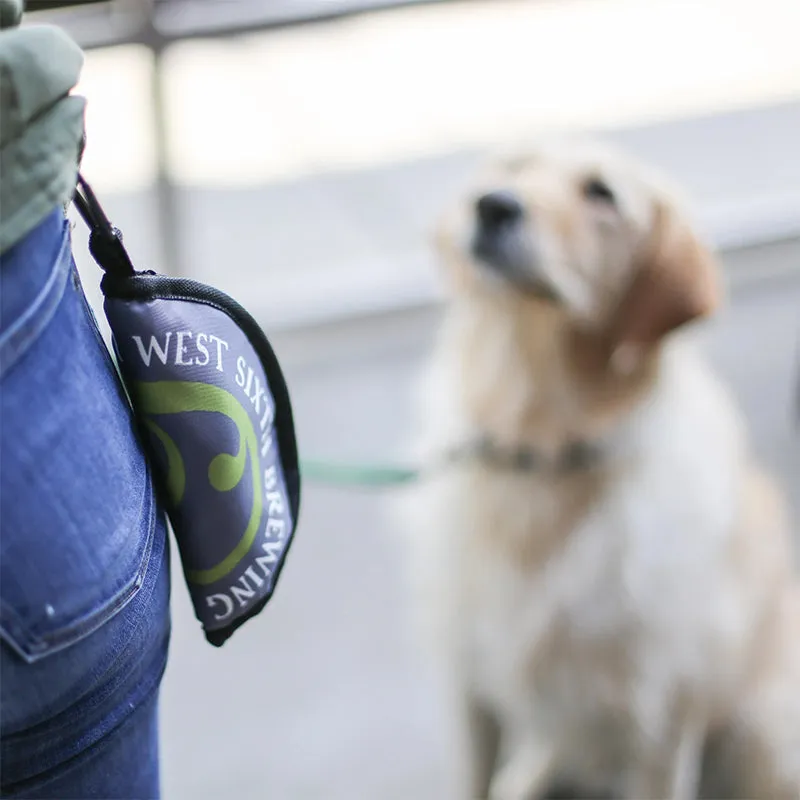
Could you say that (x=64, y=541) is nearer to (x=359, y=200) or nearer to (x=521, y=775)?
(x=521, y=775)

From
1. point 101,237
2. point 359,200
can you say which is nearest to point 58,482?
point 101,237

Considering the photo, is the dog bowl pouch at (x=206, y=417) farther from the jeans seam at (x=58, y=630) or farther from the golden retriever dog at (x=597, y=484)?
the golden retriever dog at (x=597, y=484)

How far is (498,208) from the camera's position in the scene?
3.85 ft

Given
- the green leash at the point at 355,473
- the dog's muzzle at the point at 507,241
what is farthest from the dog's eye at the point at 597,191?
the green leash at the point at 355,473

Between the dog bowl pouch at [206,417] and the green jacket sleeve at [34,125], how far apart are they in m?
0.06

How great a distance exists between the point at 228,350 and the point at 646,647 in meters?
0.87

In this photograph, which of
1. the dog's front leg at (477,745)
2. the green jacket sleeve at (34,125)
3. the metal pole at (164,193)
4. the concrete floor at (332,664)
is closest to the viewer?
the green jacket sleeve at (34,125)

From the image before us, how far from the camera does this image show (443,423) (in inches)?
52.6

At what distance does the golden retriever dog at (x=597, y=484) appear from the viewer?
3.89 ft

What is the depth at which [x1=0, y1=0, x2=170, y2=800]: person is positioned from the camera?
38cm

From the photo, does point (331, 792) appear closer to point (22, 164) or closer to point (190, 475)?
point (190, 475)

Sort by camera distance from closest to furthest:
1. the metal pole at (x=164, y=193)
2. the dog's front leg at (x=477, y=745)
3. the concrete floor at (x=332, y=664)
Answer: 1. the dog's front leg at (x=477, y=745)
2. the concrete floor at (x=332, y=664)
3. the metal pole at (x=164, y=193)

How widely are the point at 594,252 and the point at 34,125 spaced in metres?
0.89

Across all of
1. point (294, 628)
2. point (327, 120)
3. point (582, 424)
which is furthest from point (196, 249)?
point (582, 424)
